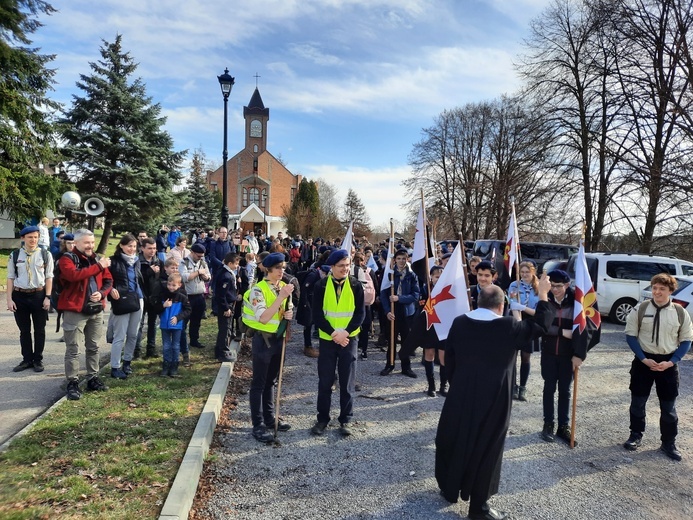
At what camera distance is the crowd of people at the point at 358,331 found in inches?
143

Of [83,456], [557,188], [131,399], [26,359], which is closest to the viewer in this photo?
[83,456]

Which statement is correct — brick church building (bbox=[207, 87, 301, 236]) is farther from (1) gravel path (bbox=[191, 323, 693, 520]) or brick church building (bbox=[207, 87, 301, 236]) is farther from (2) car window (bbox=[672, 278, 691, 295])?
(1) gravel path (bbox=[191, 323, 693, 520])

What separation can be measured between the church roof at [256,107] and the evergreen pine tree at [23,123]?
59702mm

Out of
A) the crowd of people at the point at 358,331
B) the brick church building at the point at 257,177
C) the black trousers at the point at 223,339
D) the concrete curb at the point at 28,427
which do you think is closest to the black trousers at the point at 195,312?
the crowd of people at the point at 358,331

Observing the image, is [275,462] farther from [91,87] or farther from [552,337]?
[91,87]

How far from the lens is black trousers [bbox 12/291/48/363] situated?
6.36 meters

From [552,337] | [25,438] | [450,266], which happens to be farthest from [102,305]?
[552,337]

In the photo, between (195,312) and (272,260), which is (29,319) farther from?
A: (272,260)

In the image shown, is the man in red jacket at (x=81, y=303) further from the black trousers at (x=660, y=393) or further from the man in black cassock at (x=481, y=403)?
the black trousers at (x=660, y=393)

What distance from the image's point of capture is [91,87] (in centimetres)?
2256

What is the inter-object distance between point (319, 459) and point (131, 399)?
104 inches

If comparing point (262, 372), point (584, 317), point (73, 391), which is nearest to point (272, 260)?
point (262, 372)

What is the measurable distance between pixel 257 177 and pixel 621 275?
62.5 meters

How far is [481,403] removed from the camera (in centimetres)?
362
